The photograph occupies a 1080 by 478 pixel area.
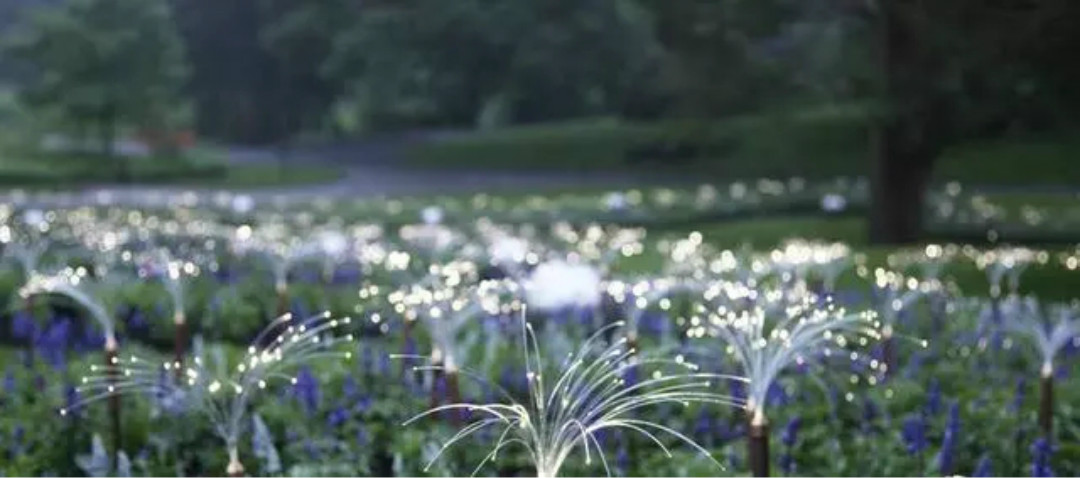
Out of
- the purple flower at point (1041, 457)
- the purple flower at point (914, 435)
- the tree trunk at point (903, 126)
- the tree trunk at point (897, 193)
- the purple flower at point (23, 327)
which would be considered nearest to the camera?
the purple flower at point (1041, 457)

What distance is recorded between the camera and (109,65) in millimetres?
15258

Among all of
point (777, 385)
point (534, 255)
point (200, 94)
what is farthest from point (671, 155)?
point (777, 385)

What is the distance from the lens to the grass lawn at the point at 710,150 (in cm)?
1374

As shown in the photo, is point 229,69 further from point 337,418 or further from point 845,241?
point 337,418

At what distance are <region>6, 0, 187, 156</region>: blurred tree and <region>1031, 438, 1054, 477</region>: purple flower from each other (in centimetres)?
1234

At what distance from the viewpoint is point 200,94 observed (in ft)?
50.5

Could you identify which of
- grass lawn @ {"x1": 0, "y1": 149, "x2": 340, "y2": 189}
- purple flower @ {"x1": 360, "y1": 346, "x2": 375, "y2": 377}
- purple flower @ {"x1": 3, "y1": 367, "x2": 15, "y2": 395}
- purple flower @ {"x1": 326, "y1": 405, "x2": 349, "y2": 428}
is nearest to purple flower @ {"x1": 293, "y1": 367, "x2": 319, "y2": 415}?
purple flower @ {"x1": 326, "y1": 405, "x2": 349, "y2": 428}

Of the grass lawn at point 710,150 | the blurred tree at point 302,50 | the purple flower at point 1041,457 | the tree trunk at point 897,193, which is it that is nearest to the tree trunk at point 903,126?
the tree trunk at point 897,193

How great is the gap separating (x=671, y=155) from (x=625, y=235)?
348 centimetres

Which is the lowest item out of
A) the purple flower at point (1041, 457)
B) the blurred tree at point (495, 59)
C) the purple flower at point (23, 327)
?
the purple flower at point (1041, 457)

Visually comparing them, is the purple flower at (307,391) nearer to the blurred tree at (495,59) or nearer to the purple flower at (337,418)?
the purple flower at (337,418)

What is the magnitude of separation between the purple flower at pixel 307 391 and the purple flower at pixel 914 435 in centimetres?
200

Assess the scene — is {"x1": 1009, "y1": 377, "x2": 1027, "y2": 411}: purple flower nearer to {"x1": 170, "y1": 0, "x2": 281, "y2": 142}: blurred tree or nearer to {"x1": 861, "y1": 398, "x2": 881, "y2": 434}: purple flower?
{"x1": 861, "y1": 398, "x2": 881, "y2": 434}: purple flower

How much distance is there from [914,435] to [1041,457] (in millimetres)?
399
